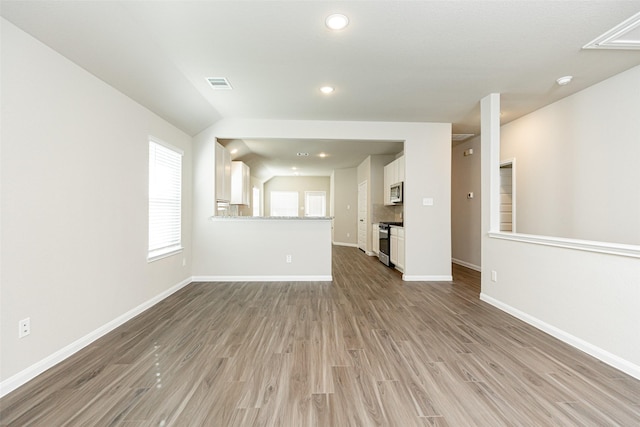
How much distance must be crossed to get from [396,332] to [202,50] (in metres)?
3.15

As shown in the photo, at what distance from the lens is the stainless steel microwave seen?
17.2 feet

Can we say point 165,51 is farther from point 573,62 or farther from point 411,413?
point 573,62

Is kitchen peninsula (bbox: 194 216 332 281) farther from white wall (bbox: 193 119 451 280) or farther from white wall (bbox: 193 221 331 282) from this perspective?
white wall (bbox: 193 119 451 280)

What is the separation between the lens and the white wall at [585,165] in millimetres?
2805

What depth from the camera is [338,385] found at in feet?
5.76

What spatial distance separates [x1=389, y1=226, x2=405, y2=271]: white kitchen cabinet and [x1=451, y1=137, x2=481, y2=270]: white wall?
1528 mm

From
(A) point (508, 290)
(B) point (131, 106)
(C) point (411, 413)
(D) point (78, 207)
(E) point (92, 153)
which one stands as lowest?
(C) point (411, 413)

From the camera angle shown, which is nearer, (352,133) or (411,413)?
(411,413)

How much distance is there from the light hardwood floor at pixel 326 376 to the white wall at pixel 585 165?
1585mm

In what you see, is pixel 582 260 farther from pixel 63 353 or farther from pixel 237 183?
pixel 237 183

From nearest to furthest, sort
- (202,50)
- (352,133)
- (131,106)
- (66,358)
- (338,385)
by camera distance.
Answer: (338,385)
(66,358)
(202,50)
(131,106)
(352,133)

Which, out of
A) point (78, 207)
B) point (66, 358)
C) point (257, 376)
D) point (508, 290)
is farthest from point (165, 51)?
point (508, 290)

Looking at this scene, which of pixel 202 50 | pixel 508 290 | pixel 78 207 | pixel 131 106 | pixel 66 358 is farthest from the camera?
pixel 508 290

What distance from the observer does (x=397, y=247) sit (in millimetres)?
5137
